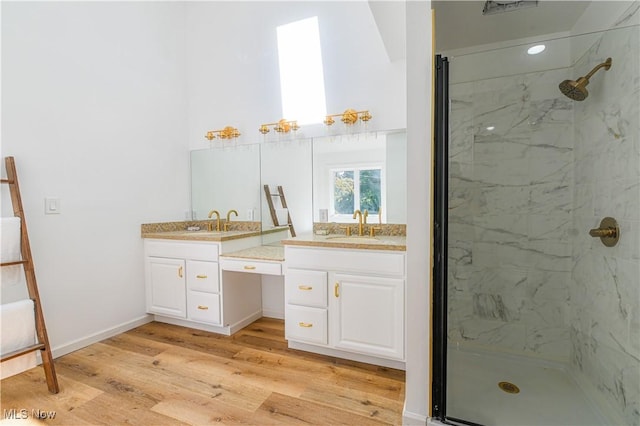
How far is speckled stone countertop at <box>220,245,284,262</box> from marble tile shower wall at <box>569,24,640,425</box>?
196 cm

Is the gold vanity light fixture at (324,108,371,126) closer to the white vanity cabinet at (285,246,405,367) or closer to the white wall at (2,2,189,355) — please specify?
the white vanity cabinet at (285,246,405,367)

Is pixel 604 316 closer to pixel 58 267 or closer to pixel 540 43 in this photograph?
pixel 540 43

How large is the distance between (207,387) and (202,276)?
0.99 m

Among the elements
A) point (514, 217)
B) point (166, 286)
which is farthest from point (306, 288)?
point (514, 217)

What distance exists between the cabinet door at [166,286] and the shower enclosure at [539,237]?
216cm

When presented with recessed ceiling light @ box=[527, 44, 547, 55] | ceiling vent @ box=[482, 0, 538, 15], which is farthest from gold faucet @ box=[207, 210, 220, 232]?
recessed ceiling light @ box=[527, 44, 547, 55]

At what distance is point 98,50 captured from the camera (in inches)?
102

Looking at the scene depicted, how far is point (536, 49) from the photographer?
1932mm

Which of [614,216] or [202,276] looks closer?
[614,216]

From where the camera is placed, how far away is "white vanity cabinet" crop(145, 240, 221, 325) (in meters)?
2.67

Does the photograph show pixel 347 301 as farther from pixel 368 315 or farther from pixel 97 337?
pixel 97 337

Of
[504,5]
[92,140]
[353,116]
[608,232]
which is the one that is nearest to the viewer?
[608,232]

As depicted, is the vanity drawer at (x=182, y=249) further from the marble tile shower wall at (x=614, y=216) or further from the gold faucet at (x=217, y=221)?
the marble tile shower wall at (x=614, y=216)

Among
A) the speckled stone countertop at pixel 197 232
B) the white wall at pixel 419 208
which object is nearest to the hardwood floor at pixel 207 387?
the white wall at pixel 419 208
